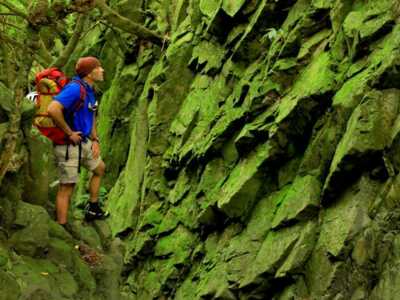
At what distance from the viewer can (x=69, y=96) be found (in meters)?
10.7

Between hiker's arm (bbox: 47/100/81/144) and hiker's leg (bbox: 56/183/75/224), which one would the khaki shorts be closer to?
hiker's leg (bbox: 56/183/75/224)

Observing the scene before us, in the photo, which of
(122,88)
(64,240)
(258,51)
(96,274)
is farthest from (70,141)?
(122,88)

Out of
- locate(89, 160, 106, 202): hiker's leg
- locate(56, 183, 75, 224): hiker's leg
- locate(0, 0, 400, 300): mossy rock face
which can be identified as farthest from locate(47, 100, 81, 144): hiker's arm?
locate(89, 160, 106, 202): hiker's leg

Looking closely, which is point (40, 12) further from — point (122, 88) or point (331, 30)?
point (122, 88)

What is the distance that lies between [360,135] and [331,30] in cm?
304

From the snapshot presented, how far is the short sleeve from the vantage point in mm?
10648

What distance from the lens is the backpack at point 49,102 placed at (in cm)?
1094

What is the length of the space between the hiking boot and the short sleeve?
2.65 m

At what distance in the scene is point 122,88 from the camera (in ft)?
64.9

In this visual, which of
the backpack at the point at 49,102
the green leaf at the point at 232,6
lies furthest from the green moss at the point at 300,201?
the green leaf at the point at 232,6

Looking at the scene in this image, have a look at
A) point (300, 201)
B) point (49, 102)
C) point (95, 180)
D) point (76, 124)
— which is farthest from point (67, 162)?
point (300, 201)

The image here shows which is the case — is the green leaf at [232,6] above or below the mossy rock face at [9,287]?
above

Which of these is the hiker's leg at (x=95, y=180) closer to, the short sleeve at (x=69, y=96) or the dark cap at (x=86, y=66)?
the short sleeve at (x=69, y=96)

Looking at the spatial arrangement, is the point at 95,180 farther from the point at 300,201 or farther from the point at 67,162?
the point at 300,201
